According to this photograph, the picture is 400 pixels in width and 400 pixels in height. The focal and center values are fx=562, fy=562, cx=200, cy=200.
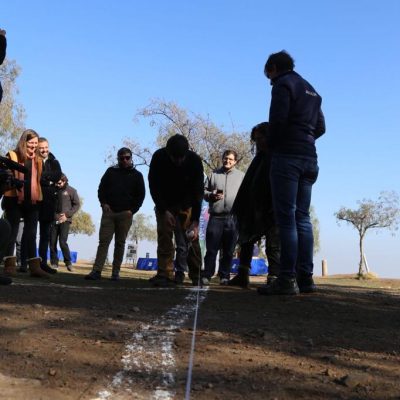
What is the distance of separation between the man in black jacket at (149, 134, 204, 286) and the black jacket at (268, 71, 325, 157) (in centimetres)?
191

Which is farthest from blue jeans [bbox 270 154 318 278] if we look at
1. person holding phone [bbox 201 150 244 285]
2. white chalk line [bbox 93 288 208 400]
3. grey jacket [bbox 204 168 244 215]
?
grey jacket [bbox 204 168 244 215]

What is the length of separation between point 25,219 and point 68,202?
4615 mm

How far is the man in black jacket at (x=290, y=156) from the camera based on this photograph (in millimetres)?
5094

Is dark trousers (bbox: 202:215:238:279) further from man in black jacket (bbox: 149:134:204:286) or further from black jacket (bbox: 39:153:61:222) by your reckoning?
black jacket (bbox: 39:153:61:222)

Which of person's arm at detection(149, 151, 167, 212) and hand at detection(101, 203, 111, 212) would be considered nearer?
person's arm at detection(149, 151, 167, 212)

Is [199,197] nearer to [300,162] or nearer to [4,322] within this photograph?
[300,162]

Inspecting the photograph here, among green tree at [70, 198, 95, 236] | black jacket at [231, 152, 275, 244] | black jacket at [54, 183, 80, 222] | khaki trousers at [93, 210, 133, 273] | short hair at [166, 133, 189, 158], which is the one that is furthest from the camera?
green tree at [70, 198, 95, 236]

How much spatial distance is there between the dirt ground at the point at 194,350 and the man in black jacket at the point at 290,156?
0.53 metres

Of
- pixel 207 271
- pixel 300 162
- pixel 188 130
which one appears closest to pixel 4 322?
pixel 300 162

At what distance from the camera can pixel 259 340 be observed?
10.1 feet

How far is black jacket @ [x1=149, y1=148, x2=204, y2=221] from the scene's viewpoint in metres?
7.00

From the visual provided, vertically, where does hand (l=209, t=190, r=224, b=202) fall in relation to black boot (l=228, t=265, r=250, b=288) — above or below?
above

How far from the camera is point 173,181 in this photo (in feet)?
23.0

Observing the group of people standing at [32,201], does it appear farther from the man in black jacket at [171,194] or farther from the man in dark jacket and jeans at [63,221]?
the man in dark jacket and jeans at [63,221]
